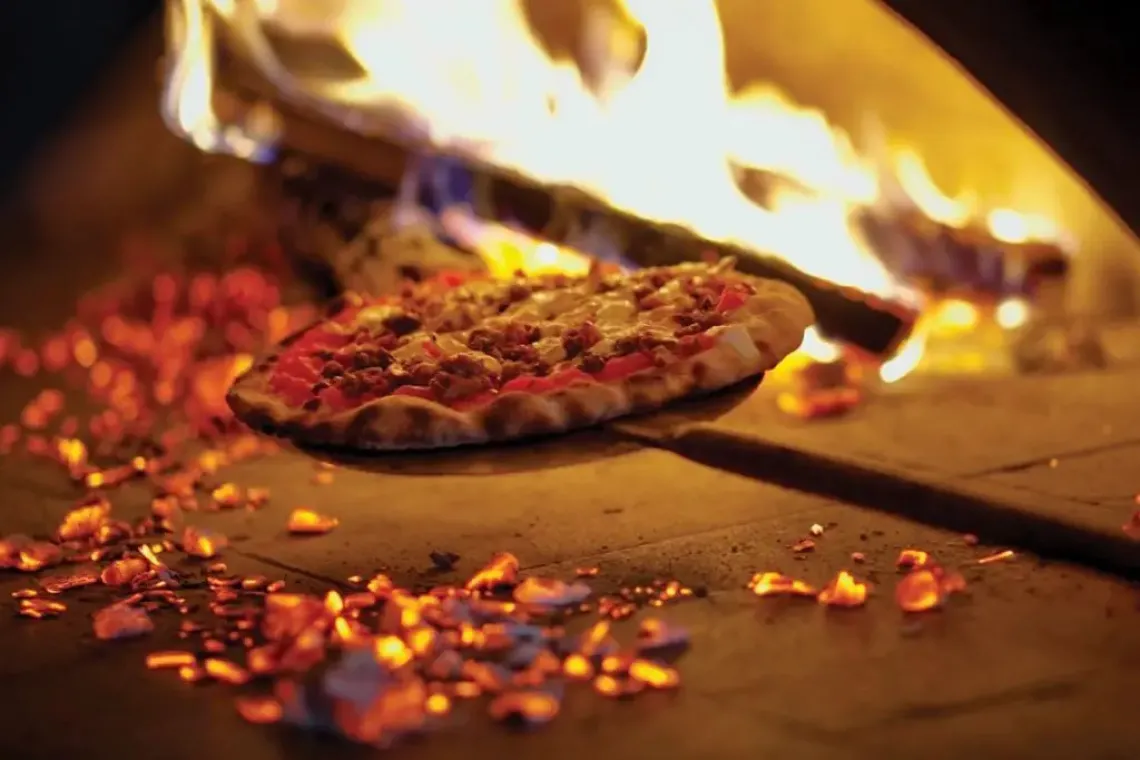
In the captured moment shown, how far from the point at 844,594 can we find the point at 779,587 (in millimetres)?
98

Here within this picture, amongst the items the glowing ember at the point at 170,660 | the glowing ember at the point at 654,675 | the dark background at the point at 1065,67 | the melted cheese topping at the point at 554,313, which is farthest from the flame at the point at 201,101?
the glowing ember at the point at 654,675

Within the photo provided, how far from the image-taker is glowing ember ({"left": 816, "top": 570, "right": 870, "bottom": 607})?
1.92 m

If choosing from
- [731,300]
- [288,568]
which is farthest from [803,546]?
[288,568]

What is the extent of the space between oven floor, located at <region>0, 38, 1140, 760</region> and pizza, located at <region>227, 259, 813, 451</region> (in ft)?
0.18

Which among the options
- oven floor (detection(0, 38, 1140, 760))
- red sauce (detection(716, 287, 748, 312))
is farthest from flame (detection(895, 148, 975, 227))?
red sauce (detection(716, 287, 748, 312))

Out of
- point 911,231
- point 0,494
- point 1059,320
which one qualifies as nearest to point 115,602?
point 0,494

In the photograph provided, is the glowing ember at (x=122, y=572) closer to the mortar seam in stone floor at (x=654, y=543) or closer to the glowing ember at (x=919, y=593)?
the mortar seam in stone floor at (x=654, y=543)

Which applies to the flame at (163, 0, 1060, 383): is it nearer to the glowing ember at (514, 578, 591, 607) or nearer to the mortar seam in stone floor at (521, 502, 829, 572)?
the mortar seam in stone floor at (521, 502, 829, 572)

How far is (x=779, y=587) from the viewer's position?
1990 mm

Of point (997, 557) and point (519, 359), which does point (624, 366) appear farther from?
point (997, 557)

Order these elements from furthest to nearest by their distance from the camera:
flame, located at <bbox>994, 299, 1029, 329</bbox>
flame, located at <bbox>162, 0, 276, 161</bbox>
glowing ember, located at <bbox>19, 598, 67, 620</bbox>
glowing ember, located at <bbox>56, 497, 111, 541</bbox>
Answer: flame, located at <bbox>162, 0, 276, 161</bbox> → flame, located at <bbox>994, 299, 1029, 329</bbox> → glowing ember, located at <bbox>56, 497, 111, 541</bbox> → glowing ember, located at <bbox>19, 598, 67, 620</bbox>

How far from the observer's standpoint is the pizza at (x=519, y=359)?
6.44 feet

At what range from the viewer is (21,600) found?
2.11 m

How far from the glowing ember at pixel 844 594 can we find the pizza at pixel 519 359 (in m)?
0.30
